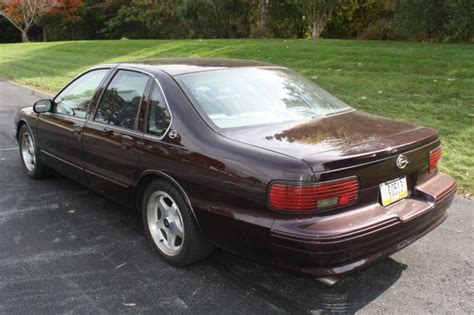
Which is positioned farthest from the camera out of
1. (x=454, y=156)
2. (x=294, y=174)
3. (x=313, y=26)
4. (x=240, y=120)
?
(x=313, y=26)

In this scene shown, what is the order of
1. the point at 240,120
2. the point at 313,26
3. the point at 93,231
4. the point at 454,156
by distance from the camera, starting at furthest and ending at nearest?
1. the point at 313,26
2. the point at 454,156
3. the point at 93,231
4. the point at 240,120

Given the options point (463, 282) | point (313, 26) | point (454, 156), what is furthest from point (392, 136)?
point (313, 26)

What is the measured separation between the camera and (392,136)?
11.0ft

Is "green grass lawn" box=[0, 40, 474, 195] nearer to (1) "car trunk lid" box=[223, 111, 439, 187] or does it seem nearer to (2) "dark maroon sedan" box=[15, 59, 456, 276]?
(1) "car trunk lid" box=[223, 111, 439, 187]

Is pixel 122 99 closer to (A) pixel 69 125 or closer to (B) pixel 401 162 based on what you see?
(A) pixel 69 125

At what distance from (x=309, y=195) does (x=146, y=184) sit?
4.96 ft

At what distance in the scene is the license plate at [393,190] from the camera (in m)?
3.16

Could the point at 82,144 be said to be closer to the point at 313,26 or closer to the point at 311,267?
the point at 311,267

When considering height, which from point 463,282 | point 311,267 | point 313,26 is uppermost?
point 313,26

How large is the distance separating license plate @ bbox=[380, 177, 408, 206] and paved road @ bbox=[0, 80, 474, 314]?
2.09 ft

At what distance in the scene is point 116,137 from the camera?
408 centimetres

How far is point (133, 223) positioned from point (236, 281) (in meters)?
1.42

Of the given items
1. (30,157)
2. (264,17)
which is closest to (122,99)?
(30,157)

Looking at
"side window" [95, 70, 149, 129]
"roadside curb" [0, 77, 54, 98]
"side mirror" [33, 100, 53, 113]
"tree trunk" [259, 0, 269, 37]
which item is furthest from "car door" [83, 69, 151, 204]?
"tree trunk" [259, 0, 269, 37]
